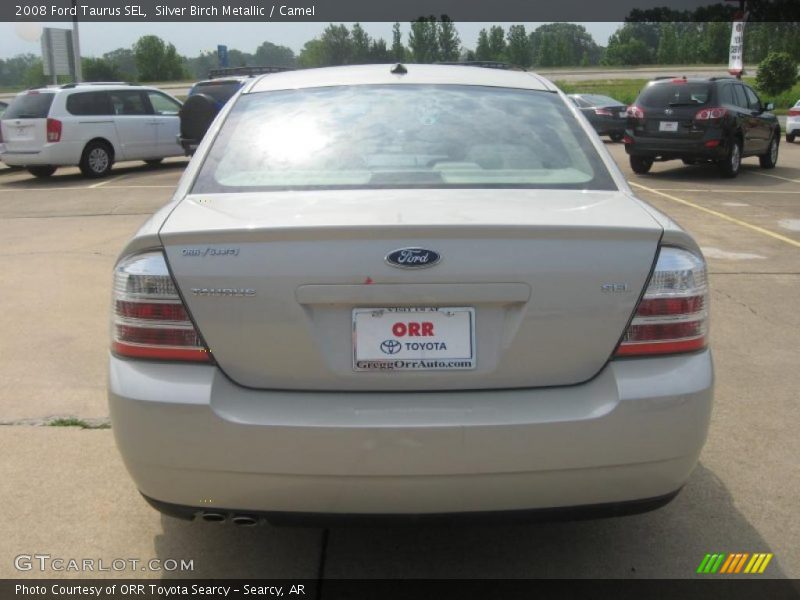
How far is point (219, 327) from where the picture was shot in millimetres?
2510

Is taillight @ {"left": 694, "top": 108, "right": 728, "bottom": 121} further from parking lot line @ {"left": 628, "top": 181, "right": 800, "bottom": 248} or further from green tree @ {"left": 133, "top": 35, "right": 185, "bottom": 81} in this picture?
green tree @ {"left": 133, "top": 35, "right": 185, "bottom": 81}

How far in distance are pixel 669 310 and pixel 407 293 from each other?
0.78 meters

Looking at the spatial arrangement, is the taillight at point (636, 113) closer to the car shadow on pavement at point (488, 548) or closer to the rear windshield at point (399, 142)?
the rear windshield at point (399, 142)

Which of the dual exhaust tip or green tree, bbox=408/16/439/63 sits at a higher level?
green tree, bbox=408/16/439/63

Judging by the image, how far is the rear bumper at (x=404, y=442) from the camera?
2434mm

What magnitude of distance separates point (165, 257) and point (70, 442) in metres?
1.87

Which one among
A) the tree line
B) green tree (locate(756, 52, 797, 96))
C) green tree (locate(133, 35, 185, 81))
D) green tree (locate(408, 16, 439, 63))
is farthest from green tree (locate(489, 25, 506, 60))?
green tree (locate(756, 52, 797, 96))

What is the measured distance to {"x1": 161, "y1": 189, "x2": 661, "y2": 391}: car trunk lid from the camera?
96.3 inches

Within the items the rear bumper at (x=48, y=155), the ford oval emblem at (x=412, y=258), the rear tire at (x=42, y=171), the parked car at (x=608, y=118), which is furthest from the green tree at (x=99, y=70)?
the ford oval emblem at (x=412, y=258)

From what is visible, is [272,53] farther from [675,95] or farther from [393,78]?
[393,78]

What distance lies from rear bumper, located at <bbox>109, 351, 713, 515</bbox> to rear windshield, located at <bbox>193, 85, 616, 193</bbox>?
84 cm

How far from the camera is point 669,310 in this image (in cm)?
259

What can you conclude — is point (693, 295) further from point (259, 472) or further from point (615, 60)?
point (615, 60)

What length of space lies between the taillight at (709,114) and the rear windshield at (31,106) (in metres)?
11.2
